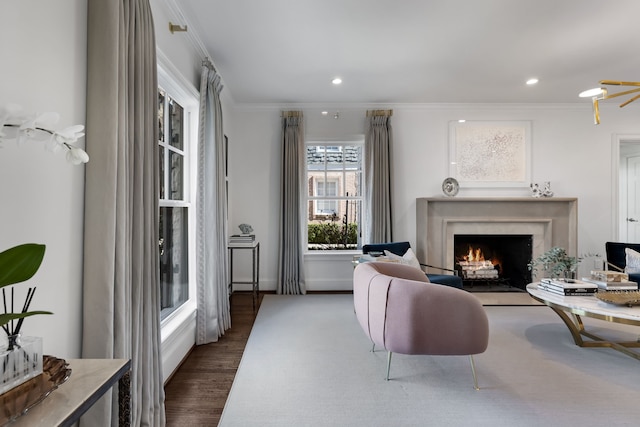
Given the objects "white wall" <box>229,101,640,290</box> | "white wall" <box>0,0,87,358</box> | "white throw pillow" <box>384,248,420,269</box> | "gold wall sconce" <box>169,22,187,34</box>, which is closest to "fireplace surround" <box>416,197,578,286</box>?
"white wall" <box>229,101,640,290</box>

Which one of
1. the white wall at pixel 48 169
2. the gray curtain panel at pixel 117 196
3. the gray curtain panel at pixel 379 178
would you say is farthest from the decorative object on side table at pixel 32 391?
the gray curtain panel at pixel 379 178

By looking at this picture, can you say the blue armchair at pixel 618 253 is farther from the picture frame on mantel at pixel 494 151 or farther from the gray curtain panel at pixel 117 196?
the gray curtain panel at pixel 117 196

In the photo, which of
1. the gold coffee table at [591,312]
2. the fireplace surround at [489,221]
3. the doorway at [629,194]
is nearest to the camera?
the gold coffee table at [591,312]

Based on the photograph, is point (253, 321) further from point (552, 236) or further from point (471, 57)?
point (552, 236)

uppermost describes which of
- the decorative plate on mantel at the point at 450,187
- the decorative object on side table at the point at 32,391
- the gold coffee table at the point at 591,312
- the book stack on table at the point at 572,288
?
the decorative plate on mantel at the point at 450,187

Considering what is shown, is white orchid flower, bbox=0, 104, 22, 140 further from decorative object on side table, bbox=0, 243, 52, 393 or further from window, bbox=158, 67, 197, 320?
window, bbox=158, 67, 197, 320

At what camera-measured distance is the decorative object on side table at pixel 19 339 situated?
0.69m

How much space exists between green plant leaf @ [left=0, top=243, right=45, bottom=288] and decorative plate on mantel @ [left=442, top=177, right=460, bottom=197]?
4577 mm

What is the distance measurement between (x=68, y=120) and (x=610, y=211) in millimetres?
Answer: 6197

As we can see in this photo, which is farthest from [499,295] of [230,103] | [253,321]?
[230,103]

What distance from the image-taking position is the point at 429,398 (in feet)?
6.70

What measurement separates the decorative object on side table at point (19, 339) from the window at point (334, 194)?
405 cm

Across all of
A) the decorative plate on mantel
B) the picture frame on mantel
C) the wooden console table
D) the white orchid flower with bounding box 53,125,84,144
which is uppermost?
the picture frame on mantel

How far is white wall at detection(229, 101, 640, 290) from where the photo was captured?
4691mm
